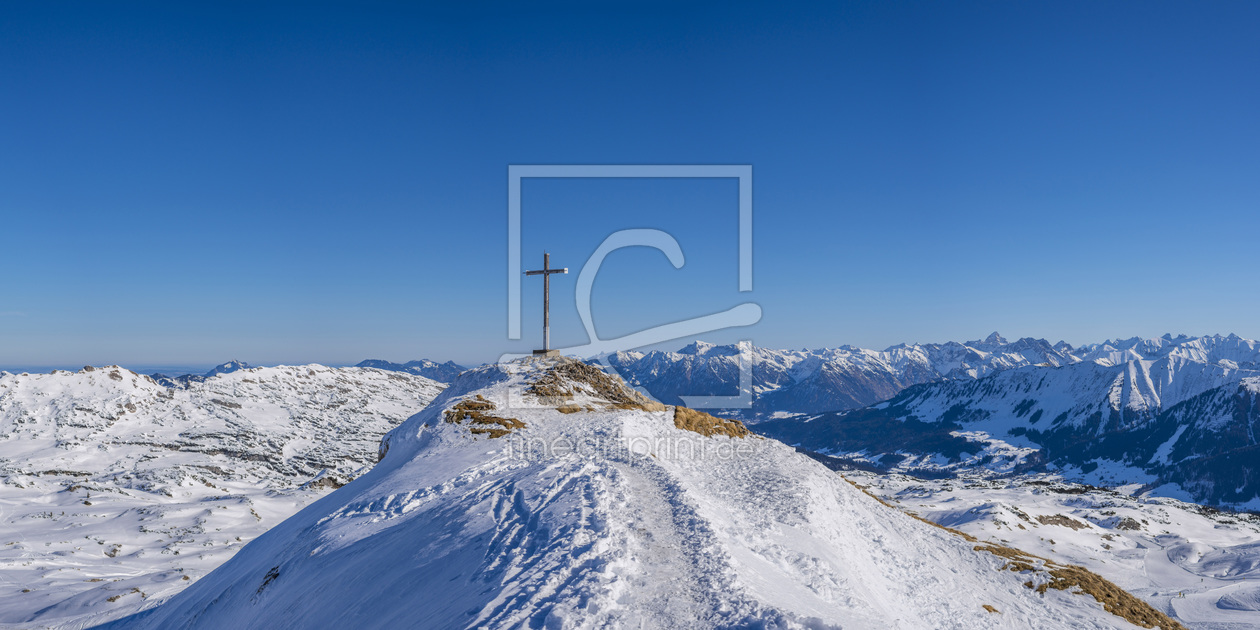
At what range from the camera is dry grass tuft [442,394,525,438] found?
29.7m

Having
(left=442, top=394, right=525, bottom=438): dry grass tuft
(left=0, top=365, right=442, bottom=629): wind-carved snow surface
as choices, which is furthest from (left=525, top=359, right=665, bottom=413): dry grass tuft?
(left=0, top=365, right=442, bottom=629): wind-carved snow surface

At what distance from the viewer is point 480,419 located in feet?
103

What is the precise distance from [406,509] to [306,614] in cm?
564

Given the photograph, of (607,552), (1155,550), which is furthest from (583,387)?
(1155,550)

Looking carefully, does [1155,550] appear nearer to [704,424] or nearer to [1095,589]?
[1095,589]

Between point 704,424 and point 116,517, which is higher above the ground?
point 704,424

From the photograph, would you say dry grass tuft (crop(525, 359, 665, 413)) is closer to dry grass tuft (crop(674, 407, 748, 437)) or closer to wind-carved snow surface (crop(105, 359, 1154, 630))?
dry grass tuft (crop(674, 407, 748, 437))

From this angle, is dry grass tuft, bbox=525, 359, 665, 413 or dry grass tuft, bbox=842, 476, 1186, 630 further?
dry grass tuft, bbox=525, 359, 665, 413

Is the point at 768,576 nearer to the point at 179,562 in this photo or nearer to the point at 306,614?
the point at 306,614

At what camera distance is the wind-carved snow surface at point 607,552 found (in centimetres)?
1091

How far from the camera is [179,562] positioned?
6191 centimetres

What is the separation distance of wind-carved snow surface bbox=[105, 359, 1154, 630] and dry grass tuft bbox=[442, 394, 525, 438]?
22.4 inches

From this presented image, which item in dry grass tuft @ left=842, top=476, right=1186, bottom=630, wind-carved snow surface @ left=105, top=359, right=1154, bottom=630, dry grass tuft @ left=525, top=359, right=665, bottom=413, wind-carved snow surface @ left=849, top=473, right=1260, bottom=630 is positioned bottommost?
wind-carved snow surface @ left=849, top=473, right=1260, bottom=630

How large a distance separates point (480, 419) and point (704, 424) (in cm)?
1212
